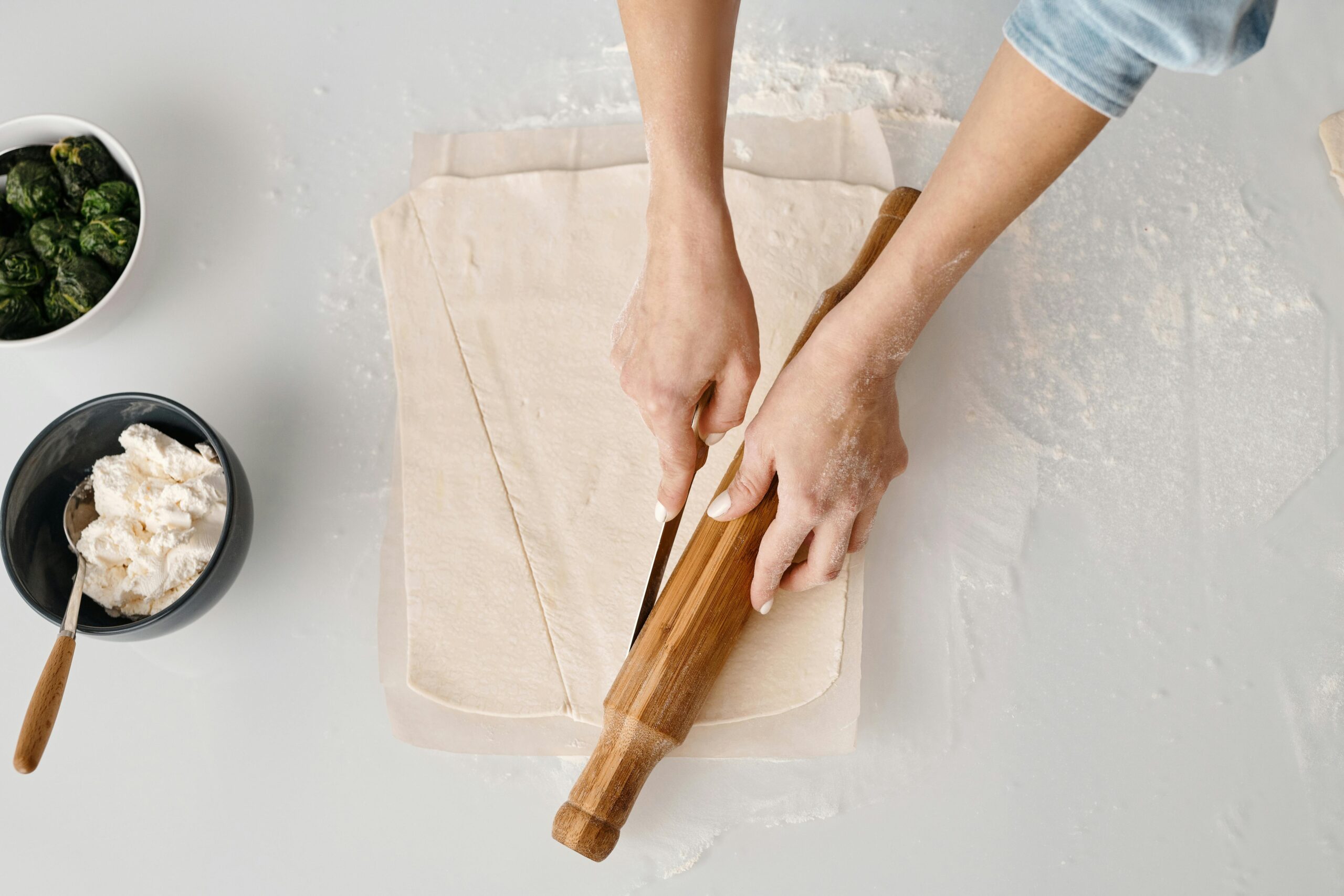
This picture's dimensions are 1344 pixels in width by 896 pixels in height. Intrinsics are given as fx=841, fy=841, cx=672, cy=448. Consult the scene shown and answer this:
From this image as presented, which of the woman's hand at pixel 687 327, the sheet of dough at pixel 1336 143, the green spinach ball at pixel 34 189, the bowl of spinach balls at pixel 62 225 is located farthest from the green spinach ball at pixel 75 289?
the sheet of dough at pixel 1336 143

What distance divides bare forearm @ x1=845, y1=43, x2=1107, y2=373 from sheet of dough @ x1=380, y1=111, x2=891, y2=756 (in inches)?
13.5

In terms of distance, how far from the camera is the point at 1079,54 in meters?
0.69

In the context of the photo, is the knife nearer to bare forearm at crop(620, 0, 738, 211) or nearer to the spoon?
bare forearm at crop(620, 0, 738, 211)

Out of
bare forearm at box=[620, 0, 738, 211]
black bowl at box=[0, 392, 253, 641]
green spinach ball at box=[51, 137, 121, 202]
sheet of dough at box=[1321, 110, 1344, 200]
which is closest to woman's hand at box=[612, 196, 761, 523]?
bare forearm at box=[620, 0, 738, 211]

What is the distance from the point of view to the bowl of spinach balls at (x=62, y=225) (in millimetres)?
1269

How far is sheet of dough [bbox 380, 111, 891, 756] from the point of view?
121 centimetres

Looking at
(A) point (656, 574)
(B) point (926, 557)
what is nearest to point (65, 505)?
(A) point (656, 574)

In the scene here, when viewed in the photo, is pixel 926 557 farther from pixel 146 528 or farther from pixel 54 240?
pixel 54 240

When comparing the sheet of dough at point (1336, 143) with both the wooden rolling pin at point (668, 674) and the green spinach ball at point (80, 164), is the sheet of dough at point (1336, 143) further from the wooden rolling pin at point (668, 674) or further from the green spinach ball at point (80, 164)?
the green spinach ball at point (80, 164)

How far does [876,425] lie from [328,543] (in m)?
0.86

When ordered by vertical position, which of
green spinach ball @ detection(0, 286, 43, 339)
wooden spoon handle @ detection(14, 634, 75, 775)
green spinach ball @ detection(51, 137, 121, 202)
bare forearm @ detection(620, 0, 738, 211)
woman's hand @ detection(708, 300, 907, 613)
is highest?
bare forearm @ detection(620, 0, 738, 211)

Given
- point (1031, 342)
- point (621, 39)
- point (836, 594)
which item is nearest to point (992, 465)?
point (1031, 342)

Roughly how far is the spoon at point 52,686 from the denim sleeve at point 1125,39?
1.28m

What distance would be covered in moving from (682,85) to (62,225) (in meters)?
1.00
